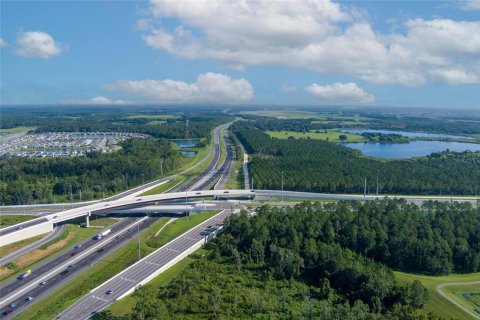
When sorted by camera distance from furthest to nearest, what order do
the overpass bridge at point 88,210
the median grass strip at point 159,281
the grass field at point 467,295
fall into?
the overpass bridge at point 88,210 → the grass field at point 467,295 → the median grass strip at point 159,281

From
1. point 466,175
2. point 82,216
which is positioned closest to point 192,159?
point 82,216

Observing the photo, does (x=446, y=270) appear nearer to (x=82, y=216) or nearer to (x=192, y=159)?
(x=82, y=216)

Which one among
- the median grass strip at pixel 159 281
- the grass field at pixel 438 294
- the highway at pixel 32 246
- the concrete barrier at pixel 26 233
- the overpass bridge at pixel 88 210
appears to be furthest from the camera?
the overpass bridge at pixel 88 210

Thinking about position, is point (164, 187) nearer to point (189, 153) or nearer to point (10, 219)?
point (10, 219)

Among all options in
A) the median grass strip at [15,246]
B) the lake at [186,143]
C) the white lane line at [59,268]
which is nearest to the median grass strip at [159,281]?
the white lane line at [59,268]

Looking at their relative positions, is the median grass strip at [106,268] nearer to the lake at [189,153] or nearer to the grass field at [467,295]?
the grass field at [467,295]

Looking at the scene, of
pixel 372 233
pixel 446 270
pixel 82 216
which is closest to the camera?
pixel 446 270

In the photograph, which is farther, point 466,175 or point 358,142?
point 358,142
